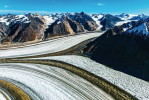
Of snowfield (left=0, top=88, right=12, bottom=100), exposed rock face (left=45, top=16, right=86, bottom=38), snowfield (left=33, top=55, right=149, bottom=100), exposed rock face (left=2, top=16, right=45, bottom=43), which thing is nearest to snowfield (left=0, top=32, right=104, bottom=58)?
exposed rock face (left=2, top=16, right=45, bottom=43)

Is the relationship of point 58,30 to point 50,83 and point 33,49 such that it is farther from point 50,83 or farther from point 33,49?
point 50,83

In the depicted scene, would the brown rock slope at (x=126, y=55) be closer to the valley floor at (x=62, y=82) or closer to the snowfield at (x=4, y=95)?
the valley floor at (x=62, y=82)

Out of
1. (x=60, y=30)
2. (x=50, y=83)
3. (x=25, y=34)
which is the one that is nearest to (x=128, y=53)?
(x=50, y=83)

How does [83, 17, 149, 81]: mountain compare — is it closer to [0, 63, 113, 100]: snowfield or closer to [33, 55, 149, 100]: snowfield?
[33, 55, 149, 100]: snowfield

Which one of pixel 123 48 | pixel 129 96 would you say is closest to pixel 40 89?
pixel 129 96

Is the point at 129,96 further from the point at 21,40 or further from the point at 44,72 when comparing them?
the point at 21,40
